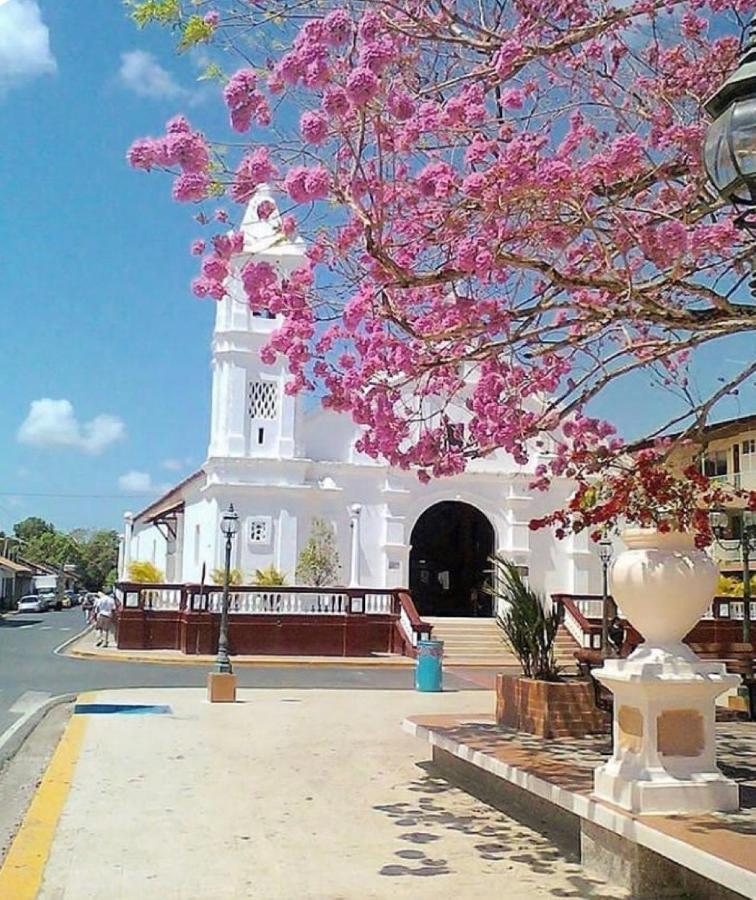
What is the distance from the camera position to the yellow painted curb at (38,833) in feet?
19.7

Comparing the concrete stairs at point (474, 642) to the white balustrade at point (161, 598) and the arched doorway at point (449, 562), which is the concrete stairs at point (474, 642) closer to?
the arched doorway at point (449, 562)

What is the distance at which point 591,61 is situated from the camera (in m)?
8.42

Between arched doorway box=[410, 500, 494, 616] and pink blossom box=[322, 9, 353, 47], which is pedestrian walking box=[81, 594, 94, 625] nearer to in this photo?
arched doorway box=[410, 500, 494, 616]

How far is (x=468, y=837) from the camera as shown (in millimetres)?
7129

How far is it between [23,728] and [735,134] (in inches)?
433

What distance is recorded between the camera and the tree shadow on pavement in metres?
6.29

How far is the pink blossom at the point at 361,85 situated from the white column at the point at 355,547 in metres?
24.5

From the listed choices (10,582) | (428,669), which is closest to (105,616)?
(428,669)

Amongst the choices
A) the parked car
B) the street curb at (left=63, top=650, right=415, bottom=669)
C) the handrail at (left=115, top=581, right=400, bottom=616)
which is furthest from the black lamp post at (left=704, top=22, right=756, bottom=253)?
the parked car

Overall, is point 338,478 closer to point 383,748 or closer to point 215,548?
point 215,548

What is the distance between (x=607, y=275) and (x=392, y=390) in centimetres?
226

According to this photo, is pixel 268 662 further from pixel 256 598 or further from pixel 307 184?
pixel 307 184

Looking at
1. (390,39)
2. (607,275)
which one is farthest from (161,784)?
(390,39)

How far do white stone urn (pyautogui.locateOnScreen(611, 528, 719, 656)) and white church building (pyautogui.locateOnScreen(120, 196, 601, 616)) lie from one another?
73.8 feet
